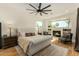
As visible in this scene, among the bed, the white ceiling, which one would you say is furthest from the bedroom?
the bed

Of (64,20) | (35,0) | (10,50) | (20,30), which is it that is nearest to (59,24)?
(64,20)

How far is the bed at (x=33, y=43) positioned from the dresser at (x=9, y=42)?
0.39 feet

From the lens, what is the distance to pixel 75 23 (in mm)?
1652

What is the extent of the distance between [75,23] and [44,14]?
2.35 ft

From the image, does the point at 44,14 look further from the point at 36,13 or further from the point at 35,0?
the point at 35,0

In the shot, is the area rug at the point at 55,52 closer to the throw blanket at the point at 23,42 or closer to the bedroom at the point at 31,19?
the bedroom at the point at 31,19

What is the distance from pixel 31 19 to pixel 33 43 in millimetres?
720

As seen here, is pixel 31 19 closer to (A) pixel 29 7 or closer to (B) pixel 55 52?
(A) pixel 29 7

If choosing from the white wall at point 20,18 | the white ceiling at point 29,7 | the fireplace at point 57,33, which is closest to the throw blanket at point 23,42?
the white wall at point 20,18

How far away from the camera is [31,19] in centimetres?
175

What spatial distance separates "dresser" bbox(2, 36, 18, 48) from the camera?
181 centimetres

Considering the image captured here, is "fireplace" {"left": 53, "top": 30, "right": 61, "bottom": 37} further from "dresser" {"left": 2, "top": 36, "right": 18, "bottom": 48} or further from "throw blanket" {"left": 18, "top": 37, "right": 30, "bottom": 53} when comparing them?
"dresser" {"left": 2, "top": 36, "right": 18, "bottom": 48}

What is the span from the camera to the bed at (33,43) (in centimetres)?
189

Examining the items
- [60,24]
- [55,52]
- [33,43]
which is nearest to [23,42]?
[33,43]
